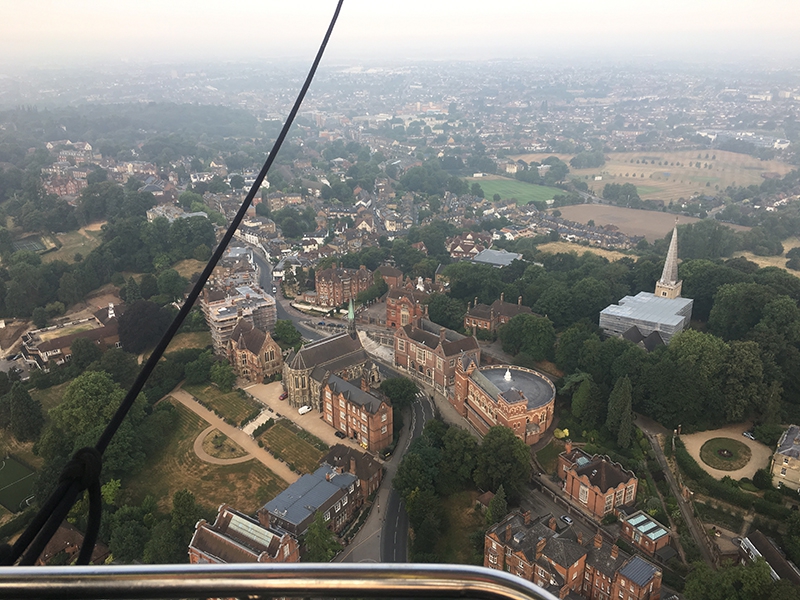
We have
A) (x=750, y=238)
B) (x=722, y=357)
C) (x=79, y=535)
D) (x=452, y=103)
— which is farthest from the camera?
(x=452, y=103)

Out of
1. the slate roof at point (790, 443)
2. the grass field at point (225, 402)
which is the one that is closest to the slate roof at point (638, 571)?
the slate roof at point (790, 443)

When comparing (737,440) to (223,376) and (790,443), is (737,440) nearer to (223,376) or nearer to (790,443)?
(790,443)

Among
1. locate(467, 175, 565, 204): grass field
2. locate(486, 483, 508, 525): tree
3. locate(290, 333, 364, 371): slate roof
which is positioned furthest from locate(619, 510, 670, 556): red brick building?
locate(467, 175, 565, 204): grass field

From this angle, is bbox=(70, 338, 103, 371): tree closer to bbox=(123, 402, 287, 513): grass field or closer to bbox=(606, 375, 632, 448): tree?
bbox=(123, 402, 287, 513): grass field

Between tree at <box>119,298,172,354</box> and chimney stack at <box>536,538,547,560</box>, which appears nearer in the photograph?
chimney stack at <box>536,538,547,560</box>

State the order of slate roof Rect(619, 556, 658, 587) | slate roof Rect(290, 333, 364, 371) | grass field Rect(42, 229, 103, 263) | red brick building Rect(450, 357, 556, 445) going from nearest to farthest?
slate roof Rect(619, 556, 658, 587)
red brick building Rect(450, 357, 556, 445)
slate roof Rect(290, 333, 364, 371)
grass field Rect(42, 229, 103, 263)

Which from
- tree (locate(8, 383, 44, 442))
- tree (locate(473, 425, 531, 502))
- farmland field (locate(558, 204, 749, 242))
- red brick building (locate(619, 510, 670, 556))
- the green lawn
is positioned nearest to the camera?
red brick building (locate(619, 510, 670, 556))

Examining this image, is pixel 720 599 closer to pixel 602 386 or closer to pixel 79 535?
pixel 602 386

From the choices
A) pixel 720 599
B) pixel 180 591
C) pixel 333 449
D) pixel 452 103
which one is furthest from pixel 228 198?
pixel 452 103
